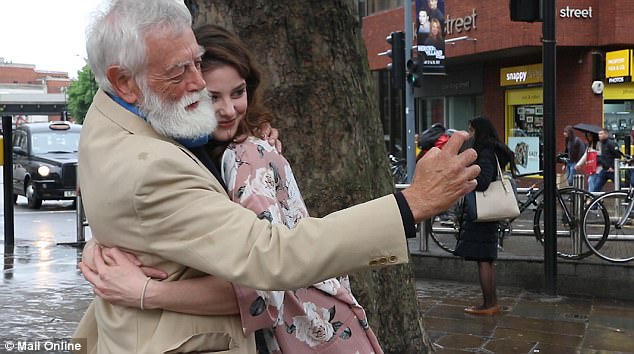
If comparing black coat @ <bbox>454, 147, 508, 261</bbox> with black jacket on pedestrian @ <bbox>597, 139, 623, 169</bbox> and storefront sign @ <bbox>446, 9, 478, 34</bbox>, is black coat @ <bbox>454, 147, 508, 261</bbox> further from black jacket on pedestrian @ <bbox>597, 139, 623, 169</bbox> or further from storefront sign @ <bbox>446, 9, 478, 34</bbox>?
storefront sign @ <bbox>446, 9, 478, 34</bbox>

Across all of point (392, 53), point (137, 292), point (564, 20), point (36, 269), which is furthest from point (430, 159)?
point (564, 20)

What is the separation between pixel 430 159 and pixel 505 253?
23.3 ft

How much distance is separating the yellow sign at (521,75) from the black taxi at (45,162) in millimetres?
11778

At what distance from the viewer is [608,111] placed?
65.8ft

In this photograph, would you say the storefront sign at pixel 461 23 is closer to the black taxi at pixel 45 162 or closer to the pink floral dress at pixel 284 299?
the black taxi at pixel 45 162

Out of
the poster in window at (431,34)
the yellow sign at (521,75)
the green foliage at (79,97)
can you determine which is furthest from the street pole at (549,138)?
the green foliage at (79,97)

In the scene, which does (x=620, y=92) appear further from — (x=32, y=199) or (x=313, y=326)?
(x=313, y=326)

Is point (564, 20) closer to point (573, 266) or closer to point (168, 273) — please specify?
point (573, 266)

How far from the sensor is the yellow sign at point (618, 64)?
63.1 ft

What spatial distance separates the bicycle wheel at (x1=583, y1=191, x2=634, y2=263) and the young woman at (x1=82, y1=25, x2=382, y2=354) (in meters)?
6.51

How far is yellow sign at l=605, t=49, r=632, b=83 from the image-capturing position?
19234 millimetres

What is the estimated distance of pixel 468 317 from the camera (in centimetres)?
678

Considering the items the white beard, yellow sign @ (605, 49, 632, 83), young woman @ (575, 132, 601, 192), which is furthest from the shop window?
the white beard

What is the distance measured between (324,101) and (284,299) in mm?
1706
